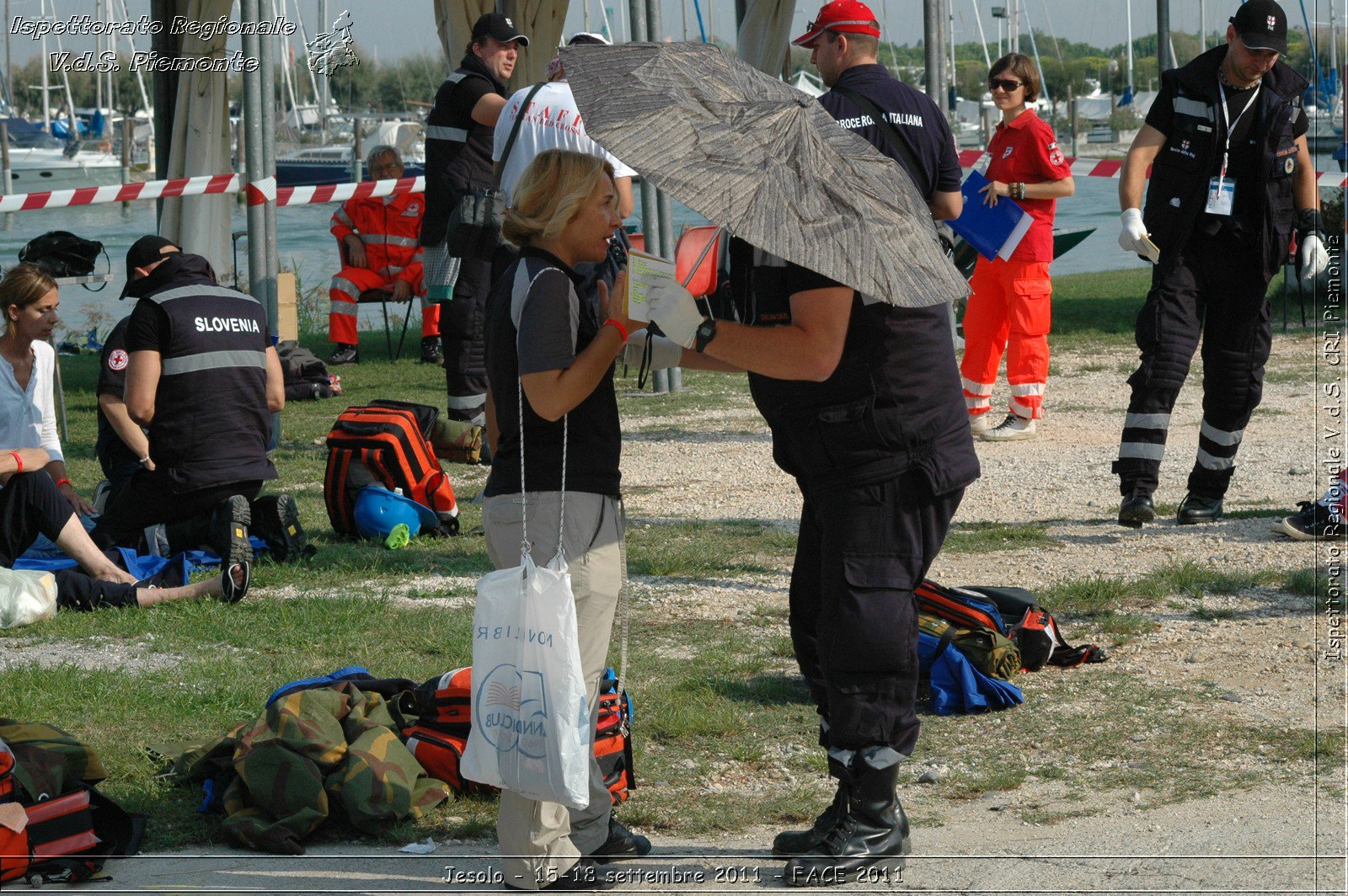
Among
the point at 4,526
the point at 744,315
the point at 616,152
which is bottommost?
the point at 4,526

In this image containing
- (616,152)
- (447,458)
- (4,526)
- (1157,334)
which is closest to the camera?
(616,152)

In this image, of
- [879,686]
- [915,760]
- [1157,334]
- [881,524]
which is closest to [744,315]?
[881,524]

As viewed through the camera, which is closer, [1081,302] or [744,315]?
[744,315]

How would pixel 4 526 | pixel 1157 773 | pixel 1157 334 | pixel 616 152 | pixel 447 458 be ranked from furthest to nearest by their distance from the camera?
pixel 447 458 < pixel 1157 334 < pixel 4 526 < pixel 1157 773 < pixel 616 152

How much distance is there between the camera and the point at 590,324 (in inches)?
133

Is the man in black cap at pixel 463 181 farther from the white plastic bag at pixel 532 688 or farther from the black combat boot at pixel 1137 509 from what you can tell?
the white plastic bag at pixel 532 688

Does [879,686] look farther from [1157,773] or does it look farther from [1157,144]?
[1157,144]

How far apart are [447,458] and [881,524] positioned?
557 cm

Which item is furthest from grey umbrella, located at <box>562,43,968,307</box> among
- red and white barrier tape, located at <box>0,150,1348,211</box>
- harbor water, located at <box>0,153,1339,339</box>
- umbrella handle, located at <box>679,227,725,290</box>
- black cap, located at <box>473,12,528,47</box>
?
red and white barrier tape, located at <box>0,150,1348,211</box>

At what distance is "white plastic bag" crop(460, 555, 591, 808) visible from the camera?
3.07 meters

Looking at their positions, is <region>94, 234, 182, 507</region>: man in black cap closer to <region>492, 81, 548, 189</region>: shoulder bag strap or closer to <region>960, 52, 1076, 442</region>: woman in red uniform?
<region>492, 81, 548, 189</region>: shoulder bag strap

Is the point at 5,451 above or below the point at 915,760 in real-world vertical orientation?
above

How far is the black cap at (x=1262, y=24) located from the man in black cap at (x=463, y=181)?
3.92 metres

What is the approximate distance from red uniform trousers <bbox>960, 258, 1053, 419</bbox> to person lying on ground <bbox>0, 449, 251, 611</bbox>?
15.9 feet
